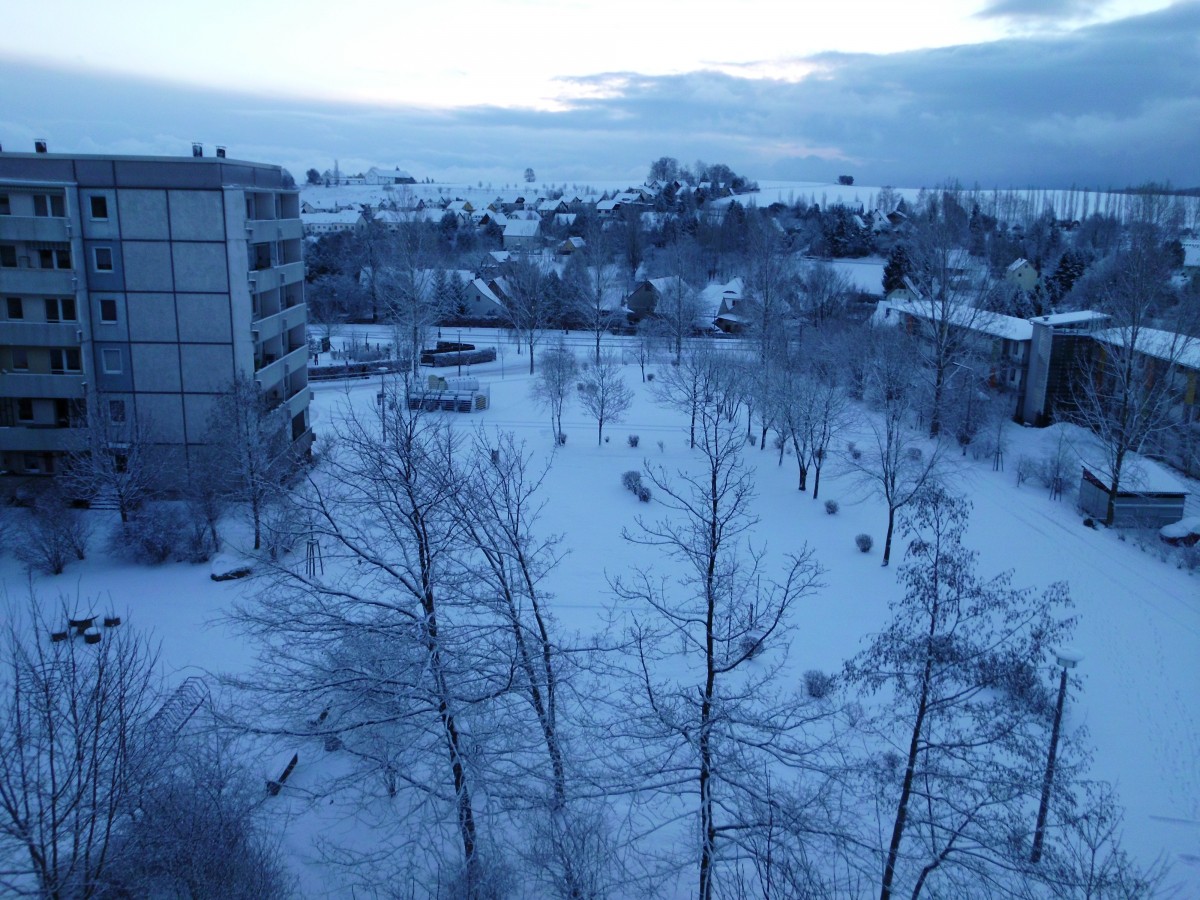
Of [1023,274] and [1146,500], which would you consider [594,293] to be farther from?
[1146,500]

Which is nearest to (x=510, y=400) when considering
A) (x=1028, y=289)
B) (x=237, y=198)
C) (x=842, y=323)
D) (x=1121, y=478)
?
(x=237, y=198)

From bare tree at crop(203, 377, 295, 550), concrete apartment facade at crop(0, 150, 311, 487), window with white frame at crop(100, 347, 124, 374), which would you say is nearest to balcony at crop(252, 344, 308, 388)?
concrete apartment facade at crop(0, 150, 311, 487)

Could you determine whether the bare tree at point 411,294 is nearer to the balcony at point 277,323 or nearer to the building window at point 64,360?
the balcony at point 277,323

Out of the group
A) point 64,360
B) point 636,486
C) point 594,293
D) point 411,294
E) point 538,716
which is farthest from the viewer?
point 594,293

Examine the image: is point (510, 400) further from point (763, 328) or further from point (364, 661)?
point (364, 661)

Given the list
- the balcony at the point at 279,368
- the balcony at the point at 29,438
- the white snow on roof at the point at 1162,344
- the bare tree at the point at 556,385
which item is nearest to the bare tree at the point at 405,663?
the balcony at the point at 279,368

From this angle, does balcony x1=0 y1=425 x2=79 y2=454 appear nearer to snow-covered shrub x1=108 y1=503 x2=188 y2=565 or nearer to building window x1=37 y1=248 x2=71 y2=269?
building window x1=37 y1=248 x2=71 y2=269

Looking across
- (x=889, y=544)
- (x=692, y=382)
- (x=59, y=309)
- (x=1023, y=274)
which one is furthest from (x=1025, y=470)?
(x=1023, y=274)
